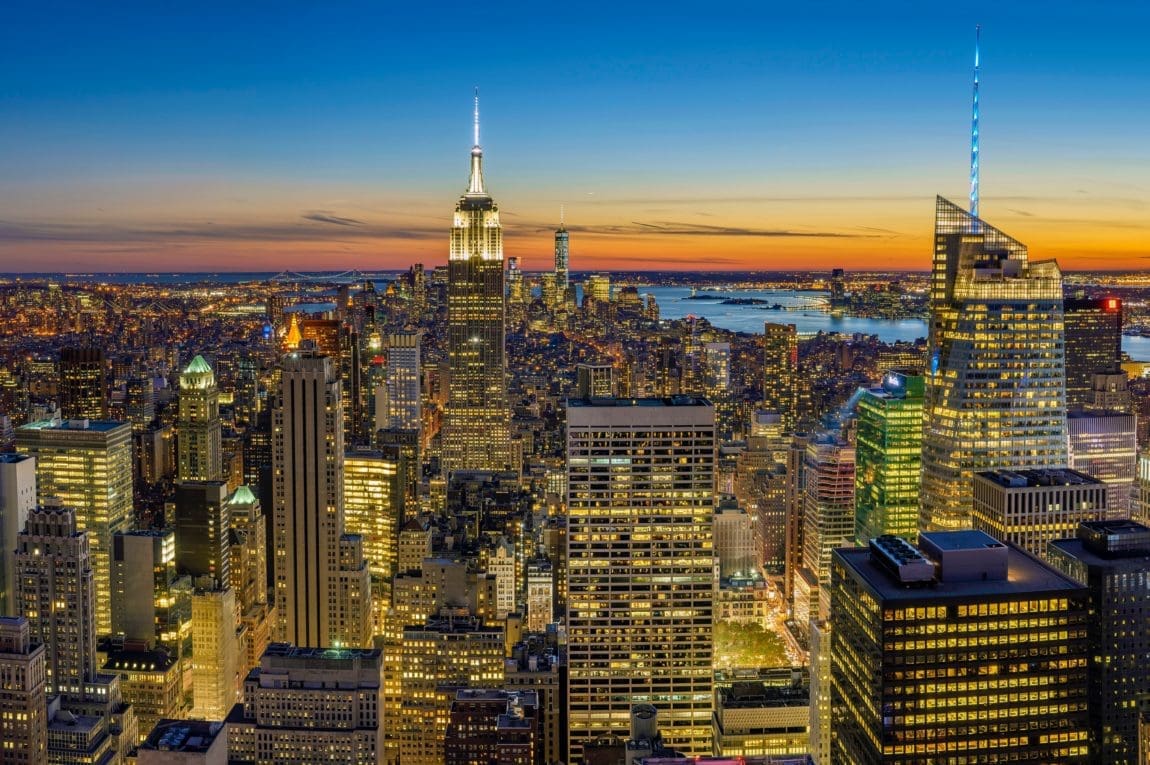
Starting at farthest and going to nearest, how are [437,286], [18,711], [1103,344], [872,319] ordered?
1. [437,286]
2. [872,319]
3. [1103,344]
4. [18,711]

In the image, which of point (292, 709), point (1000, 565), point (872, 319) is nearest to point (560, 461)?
point (872, 319)

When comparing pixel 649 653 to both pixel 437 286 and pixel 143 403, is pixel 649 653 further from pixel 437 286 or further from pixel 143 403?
pixel 437 286

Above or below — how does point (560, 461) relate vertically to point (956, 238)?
below

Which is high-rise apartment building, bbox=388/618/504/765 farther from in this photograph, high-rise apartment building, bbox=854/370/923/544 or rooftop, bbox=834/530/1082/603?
rooftop, bbox=834/530/1082/603

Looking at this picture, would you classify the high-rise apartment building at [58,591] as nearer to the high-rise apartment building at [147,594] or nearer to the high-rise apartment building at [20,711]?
the high-rise apartment building at [147,594]

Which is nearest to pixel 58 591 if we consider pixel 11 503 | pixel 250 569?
pixel 11 503

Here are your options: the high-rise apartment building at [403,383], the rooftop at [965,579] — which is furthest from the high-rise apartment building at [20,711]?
the high-rise apartment building at [403,383]

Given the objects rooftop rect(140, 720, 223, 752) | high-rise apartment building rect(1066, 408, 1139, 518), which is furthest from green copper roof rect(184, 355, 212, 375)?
high-rise apartment building rect(1066, 408, 1139, 518)
